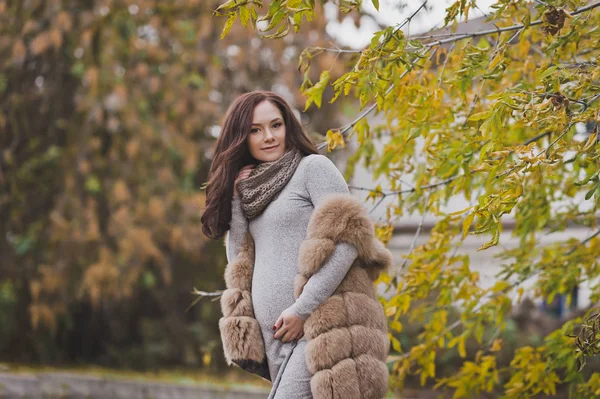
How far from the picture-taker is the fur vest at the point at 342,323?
3070 millimetres

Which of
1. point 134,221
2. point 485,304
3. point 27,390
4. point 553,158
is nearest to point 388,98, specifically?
point 553,158

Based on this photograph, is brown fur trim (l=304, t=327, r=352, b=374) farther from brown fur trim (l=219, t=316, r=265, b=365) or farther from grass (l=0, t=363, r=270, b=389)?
grass (l=0, t=363, r=270, b=389)

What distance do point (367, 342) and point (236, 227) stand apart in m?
0.80

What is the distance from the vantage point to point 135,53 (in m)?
13.3

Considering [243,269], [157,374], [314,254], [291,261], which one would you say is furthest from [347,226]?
[157,374]

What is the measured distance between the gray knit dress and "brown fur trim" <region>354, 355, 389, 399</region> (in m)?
0.22

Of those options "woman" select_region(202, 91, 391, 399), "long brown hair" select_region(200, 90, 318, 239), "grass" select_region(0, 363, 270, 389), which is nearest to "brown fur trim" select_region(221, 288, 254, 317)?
"woman" select_region(202, 91, 391, 399)

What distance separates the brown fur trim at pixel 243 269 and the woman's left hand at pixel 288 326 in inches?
13.3

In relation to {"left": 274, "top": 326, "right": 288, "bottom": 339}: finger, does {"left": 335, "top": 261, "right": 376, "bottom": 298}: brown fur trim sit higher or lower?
higher

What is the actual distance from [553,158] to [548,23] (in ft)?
1.96

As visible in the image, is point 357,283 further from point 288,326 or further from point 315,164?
point 315,164

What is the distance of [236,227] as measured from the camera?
3.56 metres

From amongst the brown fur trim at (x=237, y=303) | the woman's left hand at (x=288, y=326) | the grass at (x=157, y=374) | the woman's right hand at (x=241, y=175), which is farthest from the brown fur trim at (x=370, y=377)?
the grass at (x=157, y=374)

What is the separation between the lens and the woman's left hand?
3162mm
